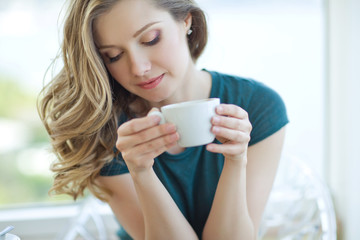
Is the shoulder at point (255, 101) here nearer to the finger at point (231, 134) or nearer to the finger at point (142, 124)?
the finger at point (231, 134)

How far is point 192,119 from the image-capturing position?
0.76 metres

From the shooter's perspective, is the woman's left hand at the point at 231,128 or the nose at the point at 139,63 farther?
the nose at the point at 139,63

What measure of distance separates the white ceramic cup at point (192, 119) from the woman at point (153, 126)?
0.06 feet

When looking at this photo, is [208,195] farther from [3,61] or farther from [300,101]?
[3,61]

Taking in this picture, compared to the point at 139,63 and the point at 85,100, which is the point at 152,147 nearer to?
the point at 139,63

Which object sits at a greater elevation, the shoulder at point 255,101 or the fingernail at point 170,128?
the fingernail at point 170,128

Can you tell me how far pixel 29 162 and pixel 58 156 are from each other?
88 cm

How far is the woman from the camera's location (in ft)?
3.05

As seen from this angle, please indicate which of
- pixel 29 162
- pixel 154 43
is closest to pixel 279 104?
pixel 154 43

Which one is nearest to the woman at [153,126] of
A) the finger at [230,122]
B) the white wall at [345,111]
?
the finger at [230,122]

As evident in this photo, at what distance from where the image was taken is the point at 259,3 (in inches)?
71.9

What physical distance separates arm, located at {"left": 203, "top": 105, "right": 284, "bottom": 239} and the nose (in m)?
0.27

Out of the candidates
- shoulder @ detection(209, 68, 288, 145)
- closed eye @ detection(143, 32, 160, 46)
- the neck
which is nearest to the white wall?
shoulder @ detection(209, 68, 288, 145)

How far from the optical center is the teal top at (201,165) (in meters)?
1.24
